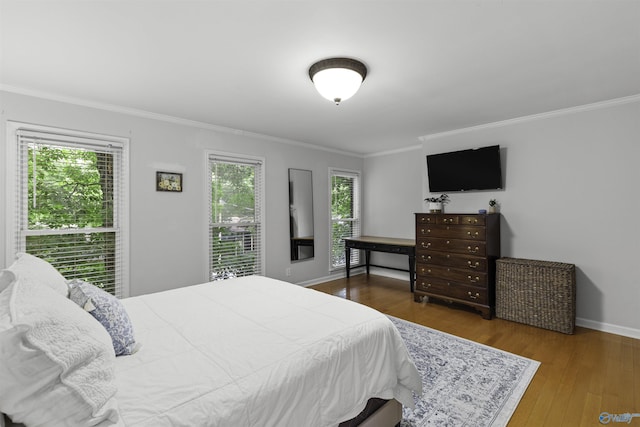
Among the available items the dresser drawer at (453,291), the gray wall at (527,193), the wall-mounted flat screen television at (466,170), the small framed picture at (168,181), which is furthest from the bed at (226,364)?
the wall-mounted flat screen television at (466,170)

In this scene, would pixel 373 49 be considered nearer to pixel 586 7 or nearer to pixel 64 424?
pixel 586 7

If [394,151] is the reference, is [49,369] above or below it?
below

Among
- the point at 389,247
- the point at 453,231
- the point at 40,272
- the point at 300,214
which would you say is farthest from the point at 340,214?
the point at 40,272

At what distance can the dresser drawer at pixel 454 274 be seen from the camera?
143 inches

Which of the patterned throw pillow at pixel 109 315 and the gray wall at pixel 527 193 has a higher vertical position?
the gray wall at pixel 527 193

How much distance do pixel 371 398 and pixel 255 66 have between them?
2.40 m

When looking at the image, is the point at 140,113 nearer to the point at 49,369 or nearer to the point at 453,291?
the point at 49,369

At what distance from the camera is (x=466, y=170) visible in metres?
4.09

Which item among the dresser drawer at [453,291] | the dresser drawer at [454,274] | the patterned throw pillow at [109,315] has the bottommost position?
the dresser drawer at [453,291]

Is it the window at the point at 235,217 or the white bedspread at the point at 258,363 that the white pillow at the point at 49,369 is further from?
the window at the point at 235,217

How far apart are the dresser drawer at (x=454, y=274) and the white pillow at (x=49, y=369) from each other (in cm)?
372

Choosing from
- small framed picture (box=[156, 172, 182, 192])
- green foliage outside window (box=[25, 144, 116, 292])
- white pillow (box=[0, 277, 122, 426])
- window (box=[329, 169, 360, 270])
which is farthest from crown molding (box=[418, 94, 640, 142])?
white pillow (box=[0, 277, 122, 426])

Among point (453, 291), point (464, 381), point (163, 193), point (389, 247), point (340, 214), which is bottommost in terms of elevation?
point (464, 381)

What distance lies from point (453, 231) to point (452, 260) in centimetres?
38
